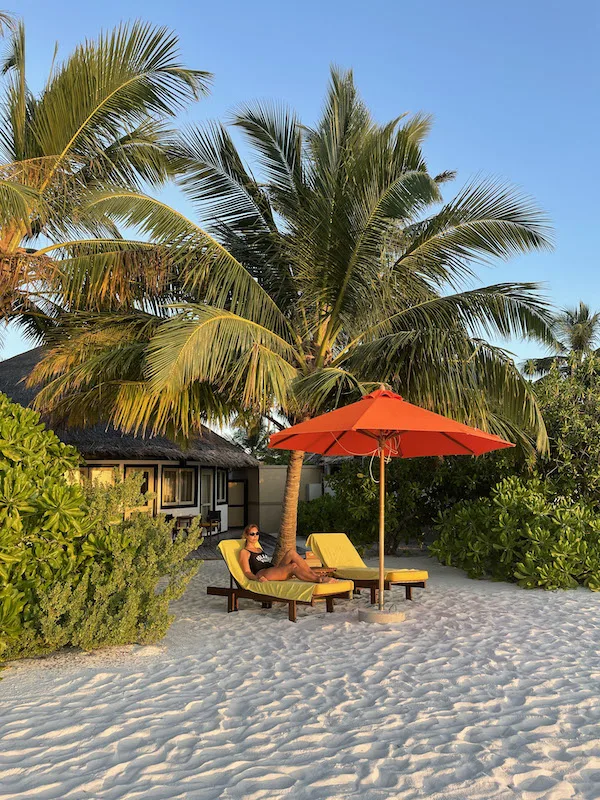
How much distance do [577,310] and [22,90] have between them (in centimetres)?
3075

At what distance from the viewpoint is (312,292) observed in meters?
9.35

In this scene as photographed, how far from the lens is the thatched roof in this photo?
14.4 meters

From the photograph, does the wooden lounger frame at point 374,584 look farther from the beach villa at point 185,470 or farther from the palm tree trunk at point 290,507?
the beach villa at point 185,470

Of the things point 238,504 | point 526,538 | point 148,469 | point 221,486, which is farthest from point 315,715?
point 238,504

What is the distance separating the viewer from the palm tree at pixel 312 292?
328 inches

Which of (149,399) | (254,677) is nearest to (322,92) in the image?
(149,399)

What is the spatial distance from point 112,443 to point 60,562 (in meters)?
9.73

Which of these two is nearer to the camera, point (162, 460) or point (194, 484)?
point (162, 460)

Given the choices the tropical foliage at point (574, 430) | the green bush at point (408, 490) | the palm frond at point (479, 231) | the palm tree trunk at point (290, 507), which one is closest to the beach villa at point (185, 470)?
the green bush at point (408, 490)

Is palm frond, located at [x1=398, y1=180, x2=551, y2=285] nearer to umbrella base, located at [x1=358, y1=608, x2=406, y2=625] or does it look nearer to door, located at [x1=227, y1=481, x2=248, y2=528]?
umbrella base, located at [x1=358, y1=608, x2=406, y2=625]

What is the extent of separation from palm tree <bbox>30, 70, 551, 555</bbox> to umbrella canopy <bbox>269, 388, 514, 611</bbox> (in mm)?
656

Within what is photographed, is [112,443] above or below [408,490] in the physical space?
above

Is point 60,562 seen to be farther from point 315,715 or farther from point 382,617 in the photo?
point 382,617

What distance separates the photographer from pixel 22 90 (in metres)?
8.75
